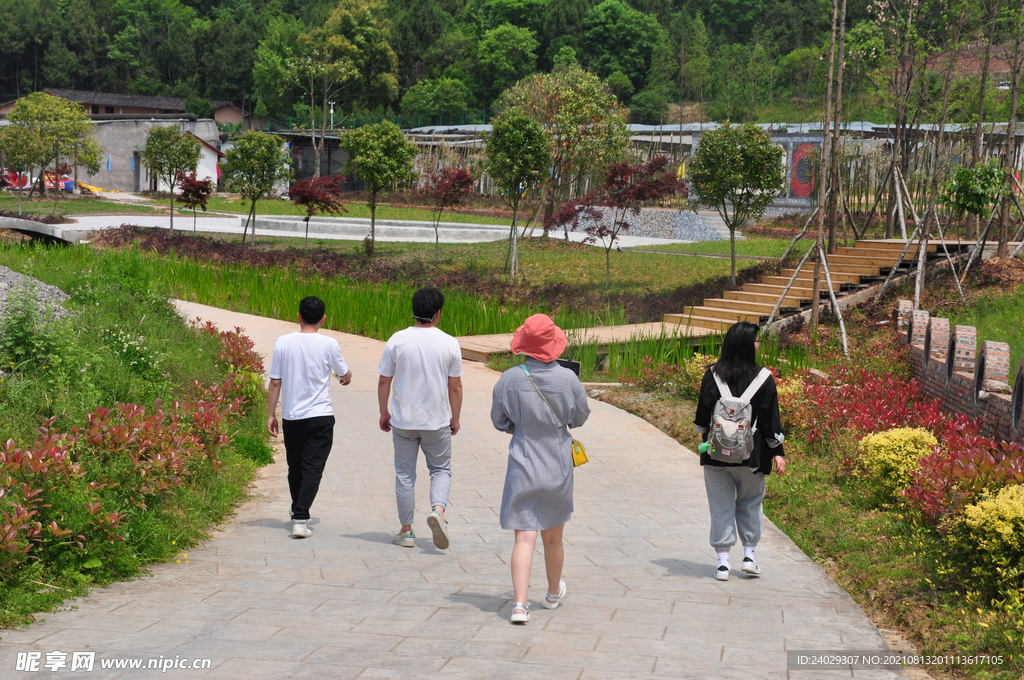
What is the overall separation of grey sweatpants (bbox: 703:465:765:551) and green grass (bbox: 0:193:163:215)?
32085mm

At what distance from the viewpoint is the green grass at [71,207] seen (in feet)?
116

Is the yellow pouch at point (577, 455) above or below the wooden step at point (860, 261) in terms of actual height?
below

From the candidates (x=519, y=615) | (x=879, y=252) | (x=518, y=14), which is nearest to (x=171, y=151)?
(x=879, y=252)

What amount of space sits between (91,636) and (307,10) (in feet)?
286

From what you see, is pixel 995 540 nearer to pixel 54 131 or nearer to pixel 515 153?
pixel 515 153

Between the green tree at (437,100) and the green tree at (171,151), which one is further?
the green tree at (437,100)

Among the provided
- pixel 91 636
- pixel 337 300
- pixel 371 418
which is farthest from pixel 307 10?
pixel 91 636

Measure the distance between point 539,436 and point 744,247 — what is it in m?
22.2

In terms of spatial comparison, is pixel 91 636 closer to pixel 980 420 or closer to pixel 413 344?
pixel 413 344

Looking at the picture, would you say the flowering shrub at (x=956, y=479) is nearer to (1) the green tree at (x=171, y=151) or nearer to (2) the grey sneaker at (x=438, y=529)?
(2) the grey sneaker at (x=438, y=529)

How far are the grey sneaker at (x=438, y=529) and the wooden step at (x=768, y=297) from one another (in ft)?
37.0

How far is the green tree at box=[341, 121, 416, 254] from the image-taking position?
24328 millimetres

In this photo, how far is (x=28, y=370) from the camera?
7.55 m

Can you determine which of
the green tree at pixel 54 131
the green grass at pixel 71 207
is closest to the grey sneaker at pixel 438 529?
the green grass at pixel 71 207
